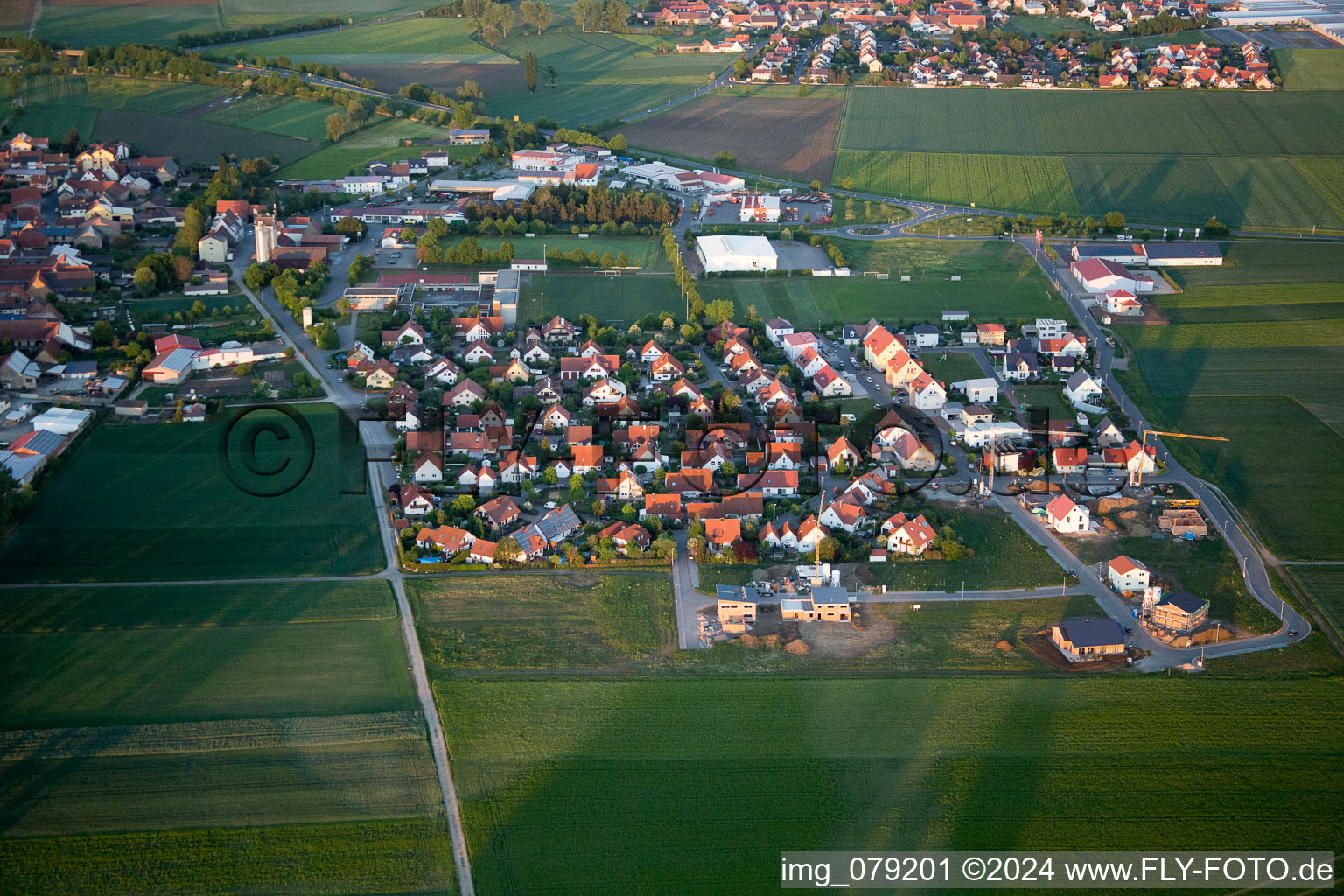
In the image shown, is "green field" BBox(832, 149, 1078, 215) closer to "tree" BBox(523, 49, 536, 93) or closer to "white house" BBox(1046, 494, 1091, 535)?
"tree" BBox(523, 49, 536, 93)

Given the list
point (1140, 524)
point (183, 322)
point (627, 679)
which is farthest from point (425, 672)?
point (183, 322)

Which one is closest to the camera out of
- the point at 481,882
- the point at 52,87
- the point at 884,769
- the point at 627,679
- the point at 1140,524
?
the point at 481,882

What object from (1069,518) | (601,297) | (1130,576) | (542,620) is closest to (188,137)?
(601,297)

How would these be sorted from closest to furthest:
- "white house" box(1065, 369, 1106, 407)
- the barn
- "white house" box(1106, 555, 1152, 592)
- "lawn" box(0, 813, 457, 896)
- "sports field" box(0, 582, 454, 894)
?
"lawn" box(0, 813, 457, 896) < "sports field" box(0, 582, 454, 894) < "white house" box(1106, 555, 1152, 592) < "white house" box(1065, 369, 1106, 407) < the barn

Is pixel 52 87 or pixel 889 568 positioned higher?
pixel 52 87

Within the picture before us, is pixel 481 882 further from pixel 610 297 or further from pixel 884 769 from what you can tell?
pixel 610 297

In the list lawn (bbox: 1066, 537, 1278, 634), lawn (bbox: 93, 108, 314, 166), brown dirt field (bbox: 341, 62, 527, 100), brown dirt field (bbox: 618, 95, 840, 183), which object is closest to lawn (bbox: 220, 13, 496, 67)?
brown dirt field (bbox: 341, 62, 527, 100)

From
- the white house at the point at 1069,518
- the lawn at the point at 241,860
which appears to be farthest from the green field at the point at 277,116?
the lawn at the point at 241,860
